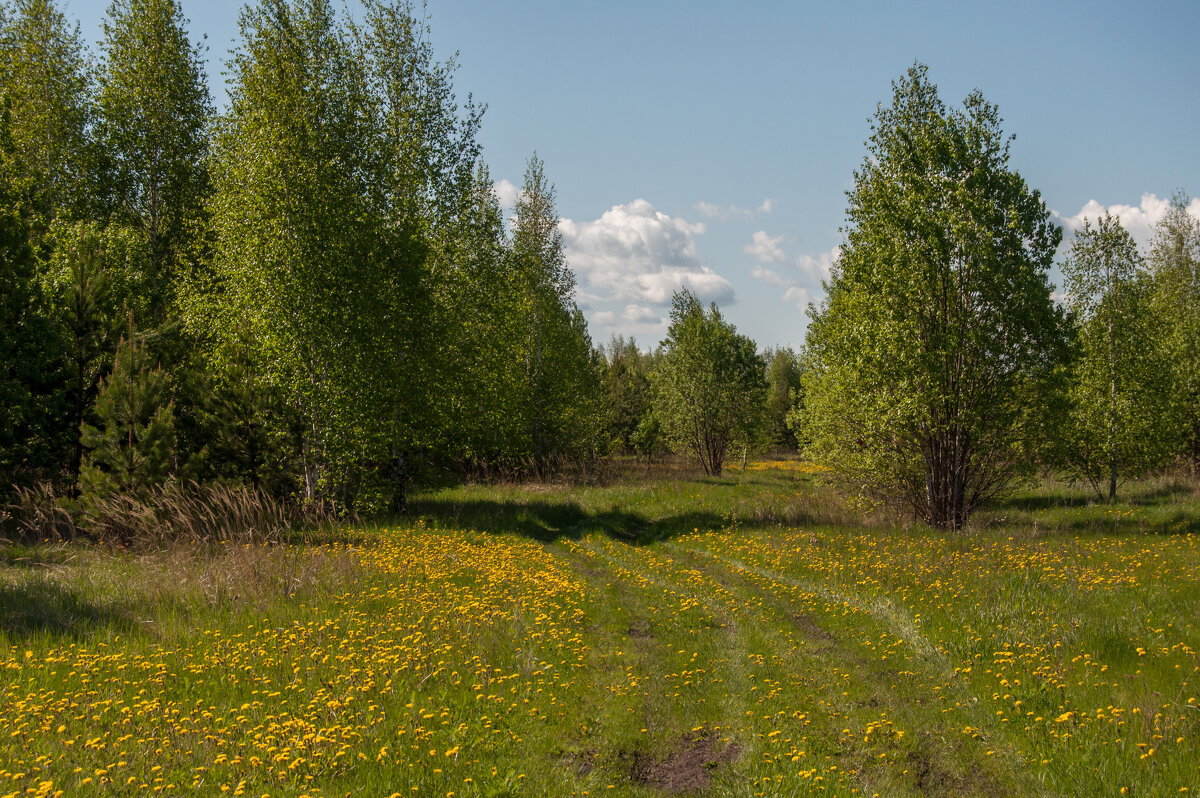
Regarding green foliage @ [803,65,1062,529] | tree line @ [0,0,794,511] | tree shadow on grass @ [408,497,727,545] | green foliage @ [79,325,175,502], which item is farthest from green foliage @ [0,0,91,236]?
green foliage @ [803,65,1062,529]

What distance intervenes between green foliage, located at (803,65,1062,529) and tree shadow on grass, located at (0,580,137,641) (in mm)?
17580

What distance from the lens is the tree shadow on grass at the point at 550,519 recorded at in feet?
67.7

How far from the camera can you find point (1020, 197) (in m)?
17.7

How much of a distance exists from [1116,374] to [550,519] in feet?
78.0

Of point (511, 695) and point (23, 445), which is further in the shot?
point (23, 445)

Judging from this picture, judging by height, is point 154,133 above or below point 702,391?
above

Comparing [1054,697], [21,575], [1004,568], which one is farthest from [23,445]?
[1004,568]

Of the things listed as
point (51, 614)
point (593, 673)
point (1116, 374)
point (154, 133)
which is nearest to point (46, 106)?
point (154, 133)

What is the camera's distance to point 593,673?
836 cm

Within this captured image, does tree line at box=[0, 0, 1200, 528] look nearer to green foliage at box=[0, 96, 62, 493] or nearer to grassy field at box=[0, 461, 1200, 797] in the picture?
green foliage at box=[0, 96, 62, 493]

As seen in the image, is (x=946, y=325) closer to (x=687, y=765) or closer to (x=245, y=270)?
(x=687, y=765)

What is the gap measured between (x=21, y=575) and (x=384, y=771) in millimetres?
9496

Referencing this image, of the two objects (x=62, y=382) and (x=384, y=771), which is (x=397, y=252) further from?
(x=384, y=771)

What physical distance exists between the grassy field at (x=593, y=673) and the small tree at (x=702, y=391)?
25976mm
